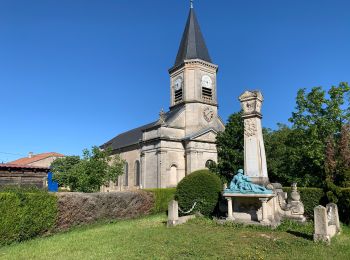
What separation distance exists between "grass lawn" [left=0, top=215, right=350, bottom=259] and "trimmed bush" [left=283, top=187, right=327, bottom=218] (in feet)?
13.0

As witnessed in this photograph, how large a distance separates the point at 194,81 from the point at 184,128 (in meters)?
4.79

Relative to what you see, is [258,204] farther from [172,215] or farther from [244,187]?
[172,215]

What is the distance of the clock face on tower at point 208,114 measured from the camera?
101ft

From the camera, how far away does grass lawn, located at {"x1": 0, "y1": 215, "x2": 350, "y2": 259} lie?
27.1 feet

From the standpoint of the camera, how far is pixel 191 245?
9.24m

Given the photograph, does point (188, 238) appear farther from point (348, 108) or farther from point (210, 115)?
point (210, 115)

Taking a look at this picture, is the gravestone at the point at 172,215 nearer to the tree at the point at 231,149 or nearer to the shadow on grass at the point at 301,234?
the shadow on grass at the point at 301,234

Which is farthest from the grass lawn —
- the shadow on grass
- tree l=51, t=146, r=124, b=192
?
tree l=51, t=146, r=124, b=192

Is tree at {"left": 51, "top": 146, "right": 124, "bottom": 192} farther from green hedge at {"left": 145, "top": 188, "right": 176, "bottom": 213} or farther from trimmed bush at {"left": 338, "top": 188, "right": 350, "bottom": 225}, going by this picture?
trimmed bush at {"left": 338, "top": 188, "right": 350, "bottom": 225}

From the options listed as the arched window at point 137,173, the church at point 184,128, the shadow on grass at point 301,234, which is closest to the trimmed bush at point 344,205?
the shadow on grass at point 301,234

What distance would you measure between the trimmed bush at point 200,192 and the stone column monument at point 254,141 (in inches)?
104

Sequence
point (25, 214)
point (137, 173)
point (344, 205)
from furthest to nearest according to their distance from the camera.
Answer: point (137, 173)
point (344, 205)
point (25, 214)

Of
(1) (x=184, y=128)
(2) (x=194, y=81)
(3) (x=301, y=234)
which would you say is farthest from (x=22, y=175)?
(3) (x=301, y=234)

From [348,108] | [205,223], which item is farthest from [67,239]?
[348,108]
